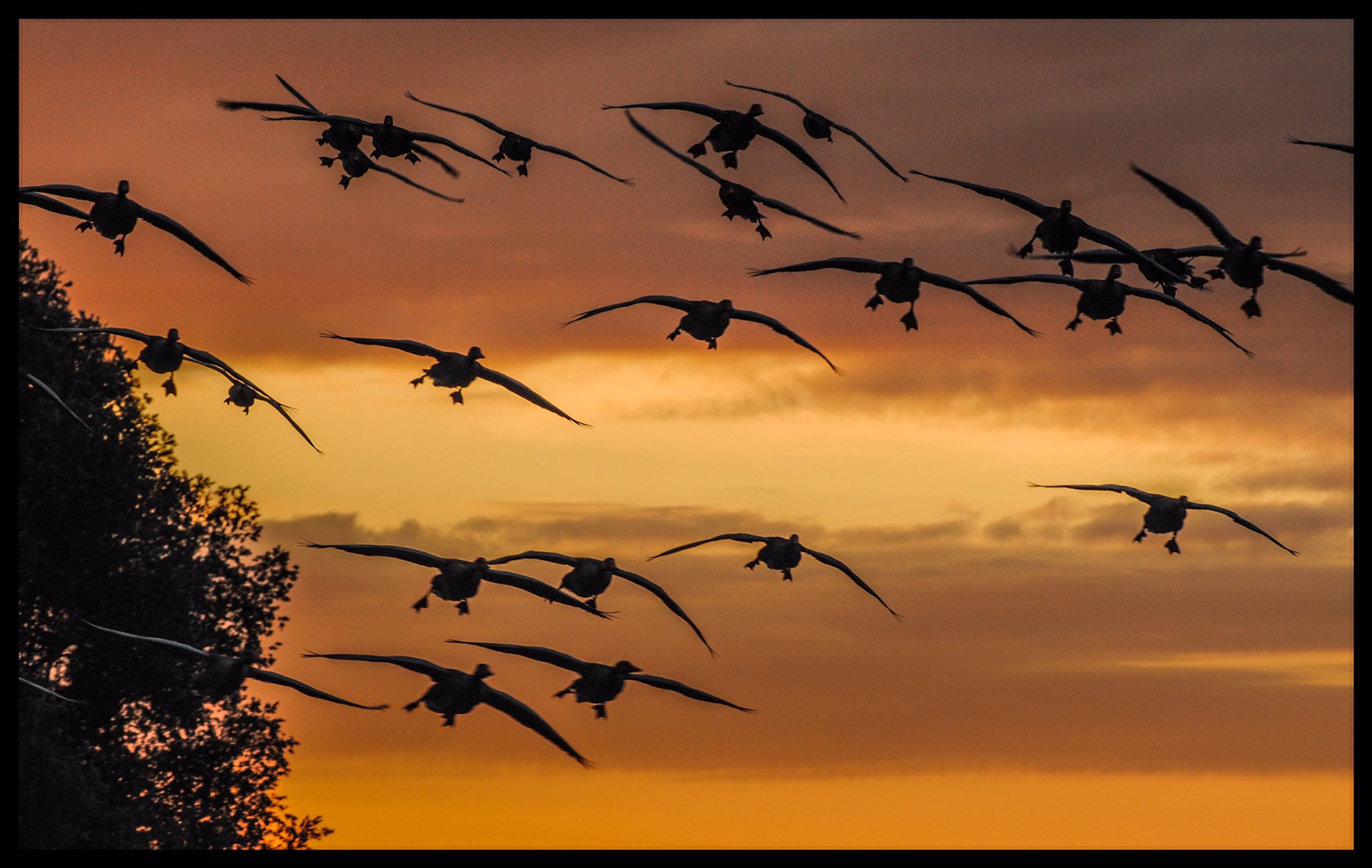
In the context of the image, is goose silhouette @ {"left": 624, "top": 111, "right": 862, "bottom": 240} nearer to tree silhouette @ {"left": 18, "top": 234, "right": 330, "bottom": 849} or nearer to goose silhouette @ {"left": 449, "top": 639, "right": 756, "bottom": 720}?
goose silhouette @ {"left": 449, "top": 639, "right": 756, "bottom": 720}

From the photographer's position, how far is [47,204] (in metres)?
19.4

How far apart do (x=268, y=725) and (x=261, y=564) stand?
13.5 feet

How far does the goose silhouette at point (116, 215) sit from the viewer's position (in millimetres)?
19391

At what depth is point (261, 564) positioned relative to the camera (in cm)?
4166

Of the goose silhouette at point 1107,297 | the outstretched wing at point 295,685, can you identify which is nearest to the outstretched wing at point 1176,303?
the goose silhouette at point 1107,297

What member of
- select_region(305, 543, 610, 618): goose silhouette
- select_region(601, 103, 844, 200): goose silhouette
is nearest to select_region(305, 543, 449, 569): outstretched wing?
select_region(305, 543, 610, 618): goose silhouette

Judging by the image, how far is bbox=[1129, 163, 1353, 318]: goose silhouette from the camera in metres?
19.8

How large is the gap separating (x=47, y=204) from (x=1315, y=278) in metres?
15.3

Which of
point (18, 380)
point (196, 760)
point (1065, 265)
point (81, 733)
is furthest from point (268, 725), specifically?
point (1065, 265)

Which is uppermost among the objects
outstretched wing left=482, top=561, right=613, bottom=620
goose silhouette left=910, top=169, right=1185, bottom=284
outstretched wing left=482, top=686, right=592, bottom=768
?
goose silhouette left=910, top=169, right=1185, bottom=284

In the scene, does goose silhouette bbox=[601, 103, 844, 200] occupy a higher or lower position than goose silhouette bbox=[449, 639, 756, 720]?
higher

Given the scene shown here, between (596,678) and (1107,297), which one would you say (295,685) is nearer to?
(596,678)

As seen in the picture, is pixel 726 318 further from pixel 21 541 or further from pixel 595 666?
pixel 21 541

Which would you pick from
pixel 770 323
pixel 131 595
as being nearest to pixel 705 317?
pixel 770 323
